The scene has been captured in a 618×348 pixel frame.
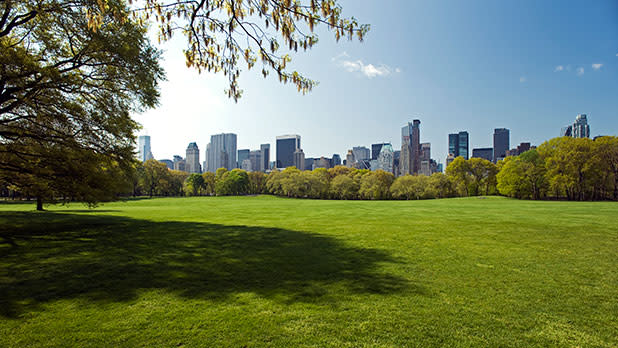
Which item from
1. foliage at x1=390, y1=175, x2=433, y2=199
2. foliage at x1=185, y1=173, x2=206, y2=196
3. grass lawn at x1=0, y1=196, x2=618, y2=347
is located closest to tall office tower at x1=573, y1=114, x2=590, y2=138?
foliage at x1=390, y1=175, x2=433, y2=199

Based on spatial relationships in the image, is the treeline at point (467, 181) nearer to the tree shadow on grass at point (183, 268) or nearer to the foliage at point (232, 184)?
the foliage at point (232, 184)

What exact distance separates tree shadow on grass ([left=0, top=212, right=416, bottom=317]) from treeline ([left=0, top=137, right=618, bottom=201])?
5316 millimetres

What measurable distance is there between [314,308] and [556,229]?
48.7 ft

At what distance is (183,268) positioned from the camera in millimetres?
6809

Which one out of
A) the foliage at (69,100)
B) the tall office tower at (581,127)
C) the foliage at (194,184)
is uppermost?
the tall office tower at (581,127)

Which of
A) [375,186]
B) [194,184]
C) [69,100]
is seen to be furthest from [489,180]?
[194,184]

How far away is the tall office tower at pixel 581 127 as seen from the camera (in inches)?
7288

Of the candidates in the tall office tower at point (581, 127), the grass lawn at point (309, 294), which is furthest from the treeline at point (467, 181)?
the tall office tower at point (581, 127)

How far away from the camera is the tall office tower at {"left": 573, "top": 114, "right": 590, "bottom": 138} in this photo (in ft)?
607

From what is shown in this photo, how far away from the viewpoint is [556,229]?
12.9 meters

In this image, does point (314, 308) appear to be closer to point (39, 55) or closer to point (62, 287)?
point (62, 287)

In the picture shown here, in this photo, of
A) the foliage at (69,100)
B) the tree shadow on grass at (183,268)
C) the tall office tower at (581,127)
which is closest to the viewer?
the tree shadow on grass at (183,268)

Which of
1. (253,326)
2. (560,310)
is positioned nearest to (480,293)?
(560,310)

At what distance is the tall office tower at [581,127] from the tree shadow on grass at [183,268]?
25925 cm
